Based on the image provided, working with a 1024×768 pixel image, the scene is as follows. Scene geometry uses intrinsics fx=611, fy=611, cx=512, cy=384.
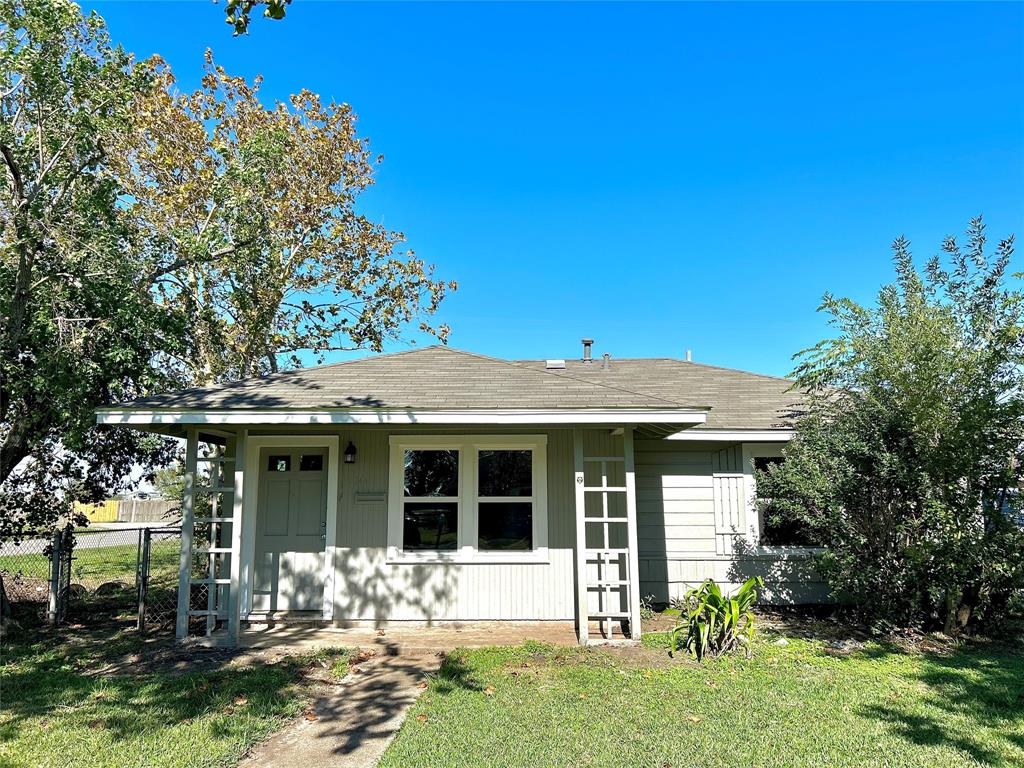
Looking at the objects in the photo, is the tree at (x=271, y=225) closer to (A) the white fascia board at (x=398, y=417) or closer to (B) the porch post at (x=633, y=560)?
(A) the white fascia board at (x=398, y=417)

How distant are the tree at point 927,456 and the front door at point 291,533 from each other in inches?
225

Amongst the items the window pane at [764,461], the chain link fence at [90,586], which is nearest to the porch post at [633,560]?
the window pane at [764,461]

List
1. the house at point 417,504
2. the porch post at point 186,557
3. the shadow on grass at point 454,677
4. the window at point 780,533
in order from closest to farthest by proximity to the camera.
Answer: the shadow on grass at point 454,677
the porch post at point 186,557
the house at point 417,504
the window at point 780,533

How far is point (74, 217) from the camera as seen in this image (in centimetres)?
704

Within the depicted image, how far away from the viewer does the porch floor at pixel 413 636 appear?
6.62 meters

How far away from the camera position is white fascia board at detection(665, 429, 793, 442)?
8602 millimetres

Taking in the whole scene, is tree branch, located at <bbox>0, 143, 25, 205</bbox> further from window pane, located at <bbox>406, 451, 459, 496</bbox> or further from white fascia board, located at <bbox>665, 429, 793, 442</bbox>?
white fascia board, located at <bbox>665, 429, 793, 442</bbox>

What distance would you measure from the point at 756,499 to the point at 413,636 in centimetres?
516

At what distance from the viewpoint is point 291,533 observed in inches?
305

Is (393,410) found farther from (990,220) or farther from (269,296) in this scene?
(269,296)

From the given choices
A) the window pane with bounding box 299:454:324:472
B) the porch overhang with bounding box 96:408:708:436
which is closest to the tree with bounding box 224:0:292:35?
the porch overhang with bounding box 96:408:708:436

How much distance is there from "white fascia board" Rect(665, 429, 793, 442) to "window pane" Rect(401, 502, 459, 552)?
328 cm

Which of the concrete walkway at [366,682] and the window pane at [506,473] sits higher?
the window pane at [506,473]

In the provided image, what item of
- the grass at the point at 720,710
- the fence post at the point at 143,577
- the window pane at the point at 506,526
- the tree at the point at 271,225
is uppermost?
the tree at the point at 271,225
